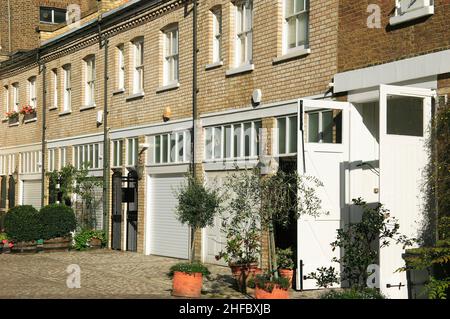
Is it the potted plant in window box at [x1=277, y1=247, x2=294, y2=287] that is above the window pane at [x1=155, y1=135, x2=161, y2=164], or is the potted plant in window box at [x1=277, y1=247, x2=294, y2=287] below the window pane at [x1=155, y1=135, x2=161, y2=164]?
below

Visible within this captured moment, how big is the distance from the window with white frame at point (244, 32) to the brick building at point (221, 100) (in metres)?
0.04

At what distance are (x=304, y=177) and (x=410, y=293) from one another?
2.70 meters

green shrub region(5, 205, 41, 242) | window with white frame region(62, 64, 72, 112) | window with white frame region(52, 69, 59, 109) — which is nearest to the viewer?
green shrub region(5, 205, 41, 242)

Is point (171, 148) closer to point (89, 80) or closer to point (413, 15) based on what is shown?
point (89, 80)

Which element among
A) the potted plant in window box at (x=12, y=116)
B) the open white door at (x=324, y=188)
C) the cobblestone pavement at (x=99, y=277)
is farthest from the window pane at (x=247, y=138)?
the potted plant in window box at (x=12, y=116)

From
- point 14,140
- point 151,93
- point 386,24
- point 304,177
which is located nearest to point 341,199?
point 304,177

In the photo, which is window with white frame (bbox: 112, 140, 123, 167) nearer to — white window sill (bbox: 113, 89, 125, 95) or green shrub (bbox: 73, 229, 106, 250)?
white window sill (bbox: 113, 89, 125, 95)

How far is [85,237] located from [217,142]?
7.22m

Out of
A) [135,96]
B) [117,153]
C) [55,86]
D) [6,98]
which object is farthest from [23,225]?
[6,98]

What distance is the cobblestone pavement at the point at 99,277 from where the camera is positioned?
14.2 metres

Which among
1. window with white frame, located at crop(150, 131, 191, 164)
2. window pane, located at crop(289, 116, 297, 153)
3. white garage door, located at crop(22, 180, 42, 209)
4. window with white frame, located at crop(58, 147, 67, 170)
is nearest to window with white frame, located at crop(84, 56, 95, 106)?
window with white frame, located at crop(58, 147, 67, 170)

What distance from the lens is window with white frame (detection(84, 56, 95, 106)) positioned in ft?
86.2

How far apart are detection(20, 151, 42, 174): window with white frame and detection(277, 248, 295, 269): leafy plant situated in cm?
1741

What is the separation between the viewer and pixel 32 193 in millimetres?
31312
